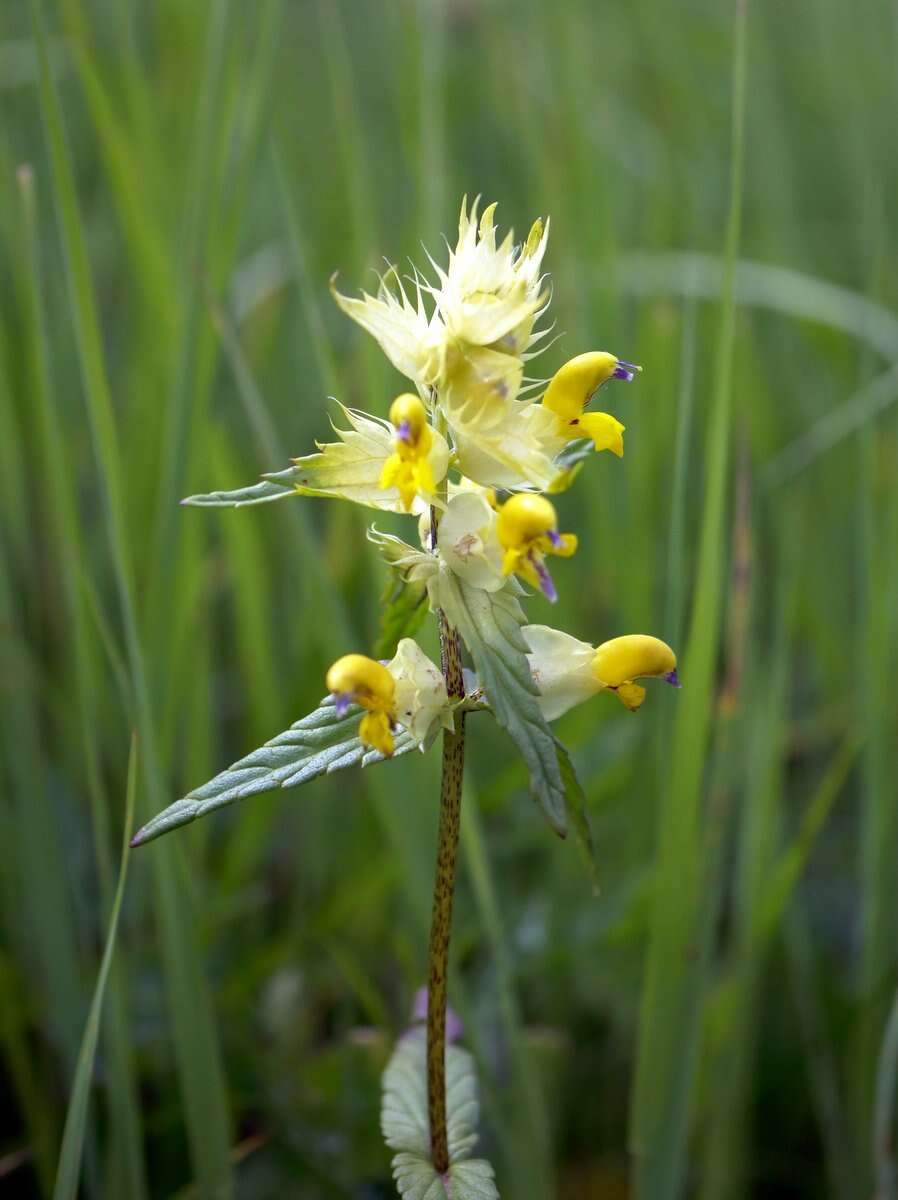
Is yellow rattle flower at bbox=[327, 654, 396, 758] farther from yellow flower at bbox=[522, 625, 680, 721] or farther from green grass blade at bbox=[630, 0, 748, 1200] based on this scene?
green grass blade at bbox=[630, 0, 748, 1200]

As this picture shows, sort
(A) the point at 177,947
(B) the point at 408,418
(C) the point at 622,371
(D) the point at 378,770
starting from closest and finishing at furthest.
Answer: (B) the point at 408,418, (C) the point at 622,371, (A) the point at 177,947, (D) the point at 378,770

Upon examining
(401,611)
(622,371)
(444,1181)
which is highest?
(622,371)

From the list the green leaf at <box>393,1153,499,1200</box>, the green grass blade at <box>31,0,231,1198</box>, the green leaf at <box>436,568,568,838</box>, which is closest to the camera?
the green leaf at <box>436,568,568,838</box>

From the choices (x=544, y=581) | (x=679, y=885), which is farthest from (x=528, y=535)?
Answer: (x=679, y=885)

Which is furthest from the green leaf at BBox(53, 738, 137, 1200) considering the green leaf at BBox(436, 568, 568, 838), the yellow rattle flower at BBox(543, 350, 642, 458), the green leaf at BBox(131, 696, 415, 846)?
the yellow rattle flower at BBox(543, 350, 642, 458)

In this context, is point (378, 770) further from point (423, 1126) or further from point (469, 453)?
point (469, 453)
